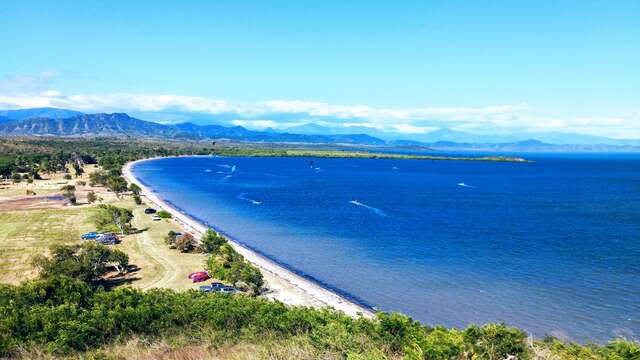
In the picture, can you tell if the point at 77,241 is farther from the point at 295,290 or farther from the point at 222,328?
the point at 222,328

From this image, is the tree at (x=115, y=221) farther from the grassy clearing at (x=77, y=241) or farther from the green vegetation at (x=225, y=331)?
the green vegetation at (x=225, y=331)

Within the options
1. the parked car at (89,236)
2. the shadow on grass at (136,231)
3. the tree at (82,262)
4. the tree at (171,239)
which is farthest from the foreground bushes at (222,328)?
the shadow on grass at (136,231)

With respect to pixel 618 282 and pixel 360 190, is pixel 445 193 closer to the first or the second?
pixel 360 190

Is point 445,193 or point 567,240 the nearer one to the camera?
point 567,240

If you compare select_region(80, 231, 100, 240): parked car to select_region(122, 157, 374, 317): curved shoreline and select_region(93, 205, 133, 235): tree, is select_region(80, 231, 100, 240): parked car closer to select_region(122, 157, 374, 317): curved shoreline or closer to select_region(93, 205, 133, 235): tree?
select_region(93, 205, 133, 235): tree

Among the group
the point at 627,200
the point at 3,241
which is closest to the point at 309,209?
the point at 3,241
